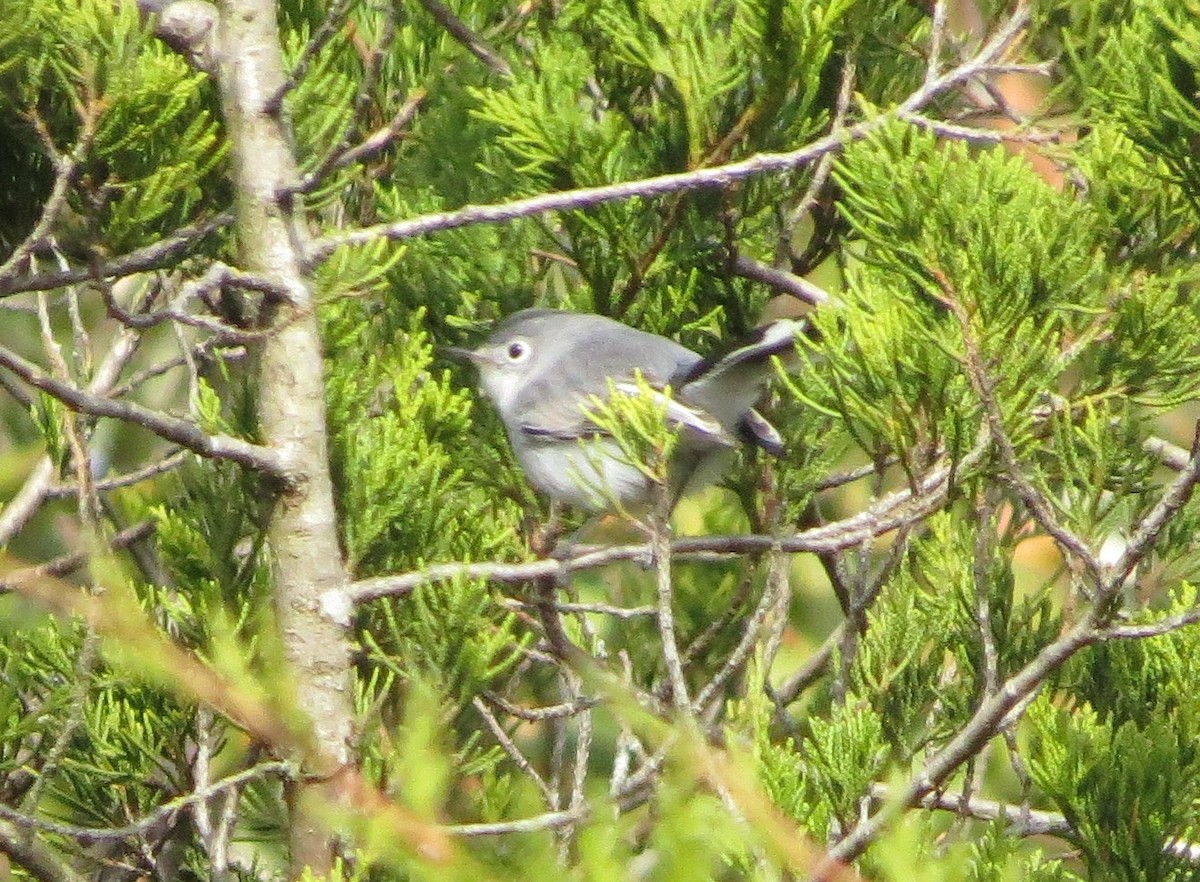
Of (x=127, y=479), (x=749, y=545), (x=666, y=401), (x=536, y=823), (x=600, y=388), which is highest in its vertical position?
(x=666, y=401)

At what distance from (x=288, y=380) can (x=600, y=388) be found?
1233 millimetres

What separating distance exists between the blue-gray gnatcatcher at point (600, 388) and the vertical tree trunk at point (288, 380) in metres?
0.43

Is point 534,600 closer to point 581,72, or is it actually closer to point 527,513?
point 527,513

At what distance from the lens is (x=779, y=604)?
2465 millimetres

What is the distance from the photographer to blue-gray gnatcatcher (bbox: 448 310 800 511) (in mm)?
2703

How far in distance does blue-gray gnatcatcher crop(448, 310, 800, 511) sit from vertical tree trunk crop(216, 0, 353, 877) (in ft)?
1.40

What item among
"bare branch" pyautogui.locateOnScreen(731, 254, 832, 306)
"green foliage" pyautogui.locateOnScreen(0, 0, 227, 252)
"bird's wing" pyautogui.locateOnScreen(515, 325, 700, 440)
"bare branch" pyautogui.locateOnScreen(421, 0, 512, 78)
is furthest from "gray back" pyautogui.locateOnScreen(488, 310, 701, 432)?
"green foliage" pyautogui.locateOnScreen(0, 0, 227, 252)

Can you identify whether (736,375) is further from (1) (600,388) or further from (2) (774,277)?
(1) (600,388)

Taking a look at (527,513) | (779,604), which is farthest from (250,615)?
(779,604)

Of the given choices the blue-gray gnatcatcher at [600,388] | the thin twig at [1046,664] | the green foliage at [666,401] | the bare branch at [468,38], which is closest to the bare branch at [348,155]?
the green foliage at [666,401]

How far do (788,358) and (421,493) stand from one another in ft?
2.49

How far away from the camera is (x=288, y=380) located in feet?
7.16

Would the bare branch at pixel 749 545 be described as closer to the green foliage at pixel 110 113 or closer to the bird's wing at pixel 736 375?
the bird's wing at pixel 736 375

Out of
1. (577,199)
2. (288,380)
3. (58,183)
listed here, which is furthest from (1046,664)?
(58,183)
